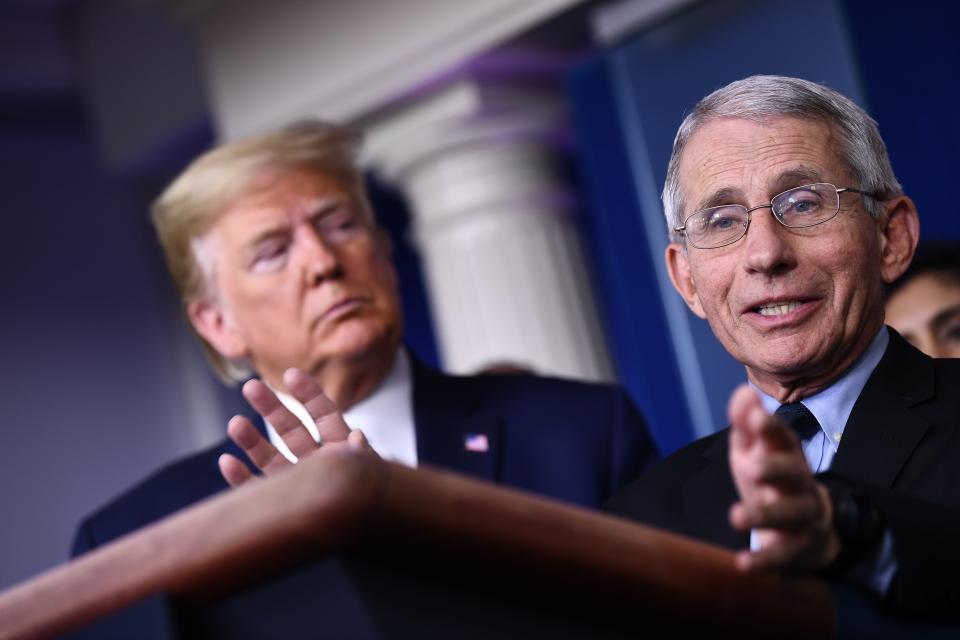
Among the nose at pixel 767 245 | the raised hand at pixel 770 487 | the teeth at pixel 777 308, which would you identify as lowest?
the raised hand at pixel 770 487

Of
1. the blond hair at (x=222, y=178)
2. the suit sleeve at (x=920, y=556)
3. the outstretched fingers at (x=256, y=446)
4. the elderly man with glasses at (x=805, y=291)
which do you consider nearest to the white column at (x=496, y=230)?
the blond hair at (x=222, y=178)

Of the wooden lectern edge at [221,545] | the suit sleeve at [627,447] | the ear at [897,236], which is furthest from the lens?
the suit sleeve at [627,447]

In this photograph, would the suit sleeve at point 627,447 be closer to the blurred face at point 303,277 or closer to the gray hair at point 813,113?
the blurred face at point 303,277

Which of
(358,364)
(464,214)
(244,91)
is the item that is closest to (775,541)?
(358,364)

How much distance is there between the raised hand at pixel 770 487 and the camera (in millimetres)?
923

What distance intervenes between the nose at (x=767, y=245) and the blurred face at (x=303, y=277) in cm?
110

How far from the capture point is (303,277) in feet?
8.13

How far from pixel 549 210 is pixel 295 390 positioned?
3.32m

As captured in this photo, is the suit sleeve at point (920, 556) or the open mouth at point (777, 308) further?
the open mouth at point (777, 308)

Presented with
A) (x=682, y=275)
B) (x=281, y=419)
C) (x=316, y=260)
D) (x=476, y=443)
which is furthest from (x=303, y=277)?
(x=682, y=275)

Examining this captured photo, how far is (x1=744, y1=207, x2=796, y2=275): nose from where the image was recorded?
1.42m

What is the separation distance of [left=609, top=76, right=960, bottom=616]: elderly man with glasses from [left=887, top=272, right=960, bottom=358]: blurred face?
1.40 m

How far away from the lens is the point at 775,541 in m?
0.95

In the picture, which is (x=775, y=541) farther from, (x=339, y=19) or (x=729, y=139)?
(x=339, y=19)
